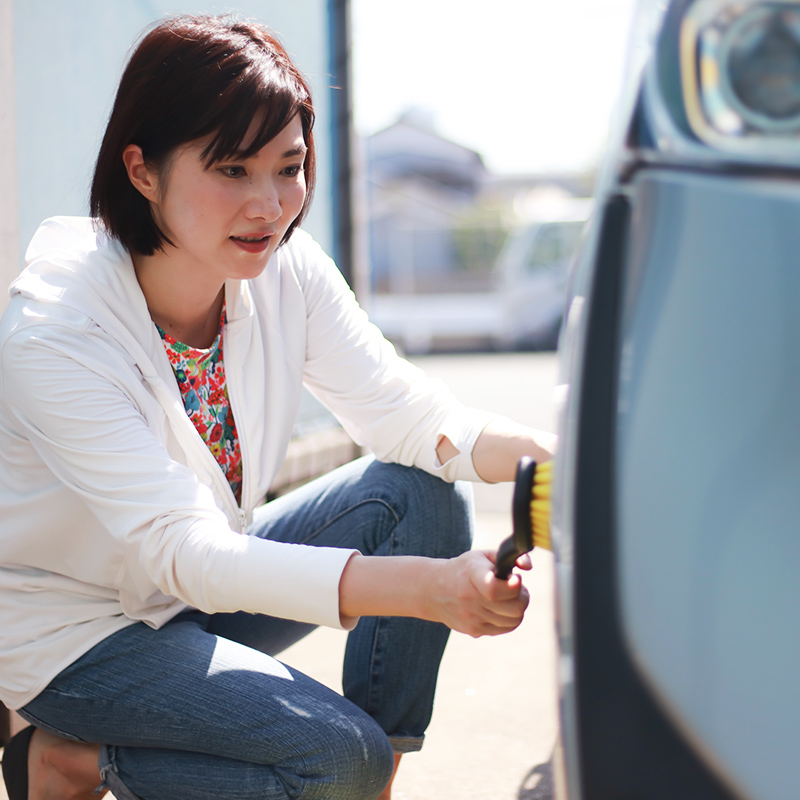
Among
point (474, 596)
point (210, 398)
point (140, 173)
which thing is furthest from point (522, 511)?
point (140, 173)

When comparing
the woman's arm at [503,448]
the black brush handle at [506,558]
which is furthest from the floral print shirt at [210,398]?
the black brush handle at [506,558]

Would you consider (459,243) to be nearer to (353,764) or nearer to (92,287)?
(92,287)

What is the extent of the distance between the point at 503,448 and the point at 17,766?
96 cm

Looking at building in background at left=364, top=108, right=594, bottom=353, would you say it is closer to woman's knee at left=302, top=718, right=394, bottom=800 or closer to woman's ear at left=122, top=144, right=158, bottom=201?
woman's ear at left=122, top=144, right=158, bottom=201

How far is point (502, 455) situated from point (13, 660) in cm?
86

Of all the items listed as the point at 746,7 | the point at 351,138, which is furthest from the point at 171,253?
the point at 351,138

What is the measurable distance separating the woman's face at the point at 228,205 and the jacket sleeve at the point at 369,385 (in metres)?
0.30

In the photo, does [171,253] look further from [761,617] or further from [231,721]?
[761,617]

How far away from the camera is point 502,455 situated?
163cm

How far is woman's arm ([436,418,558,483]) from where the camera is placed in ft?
5.28

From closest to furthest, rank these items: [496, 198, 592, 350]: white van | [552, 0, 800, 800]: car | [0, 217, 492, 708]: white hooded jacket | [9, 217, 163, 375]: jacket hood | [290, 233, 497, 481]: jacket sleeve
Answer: [552, 0, 800, 800]: car < [0, 217, 492, 708]: white hooded jacket < [9, 217, 163, 375]: jacket hood < [290, 233, 497, 481]: jacket sleeve < [496, 198, 592, 350]: white van

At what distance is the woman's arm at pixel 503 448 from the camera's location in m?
1.61

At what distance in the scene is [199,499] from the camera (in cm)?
128

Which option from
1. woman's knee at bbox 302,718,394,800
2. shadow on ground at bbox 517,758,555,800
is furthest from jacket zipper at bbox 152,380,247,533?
shadow on ground at bbox 517,758,555,800
